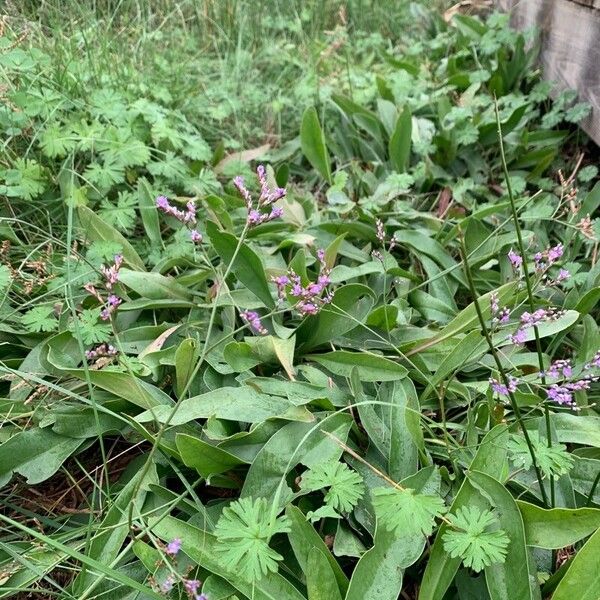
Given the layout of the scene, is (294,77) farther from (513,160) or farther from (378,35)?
(513,160)

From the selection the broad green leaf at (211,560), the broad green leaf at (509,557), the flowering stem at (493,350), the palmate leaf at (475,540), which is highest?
the flowering stem at (493,350)

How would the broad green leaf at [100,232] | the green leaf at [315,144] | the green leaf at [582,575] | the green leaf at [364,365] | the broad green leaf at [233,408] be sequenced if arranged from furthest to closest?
the green leaf at [315,144] → the broad green leaf at [100,232] → the green leaf at [364,365] → the broad green leaf at [233,408] → the green leaf at [582,575]

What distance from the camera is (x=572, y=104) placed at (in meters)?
2.26

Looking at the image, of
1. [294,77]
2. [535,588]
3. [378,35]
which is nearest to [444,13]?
[378,35]

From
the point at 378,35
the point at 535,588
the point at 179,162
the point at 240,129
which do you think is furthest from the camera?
the point at 378,35

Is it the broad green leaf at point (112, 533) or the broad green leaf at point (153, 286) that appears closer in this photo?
the broad green leaf at point (112, 533)

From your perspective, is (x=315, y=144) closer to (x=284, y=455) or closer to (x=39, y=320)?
(x=39, y=320)

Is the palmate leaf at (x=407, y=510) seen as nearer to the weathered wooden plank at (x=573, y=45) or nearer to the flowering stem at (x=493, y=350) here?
the flowering stem at (x=493, y=350)

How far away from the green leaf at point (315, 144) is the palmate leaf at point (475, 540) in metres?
1.37

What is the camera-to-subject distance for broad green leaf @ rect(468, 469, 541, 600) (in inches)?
39.9

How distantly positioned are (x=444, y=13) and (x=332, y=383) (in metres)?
2.61

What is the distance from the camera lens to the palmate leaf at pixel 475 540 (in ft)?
3.12

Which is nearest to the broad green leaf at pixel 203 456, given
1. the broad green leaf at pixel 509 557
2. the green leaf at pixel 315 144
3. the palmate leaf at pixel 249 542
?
the palmate leaf at pixel 249 542

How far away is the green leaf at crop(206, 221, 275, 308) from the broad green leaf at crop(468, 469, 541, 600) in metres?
0.64
